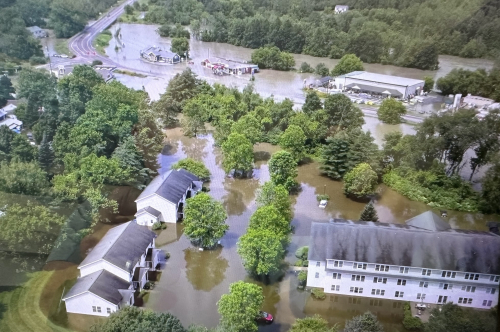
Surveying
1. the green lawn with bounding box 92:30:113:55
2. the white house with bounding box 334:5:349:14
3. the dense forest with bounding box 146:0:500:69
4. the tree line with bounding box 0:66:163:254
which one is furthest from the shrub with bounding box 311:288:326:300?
the green lawn with bounding box 92:30:113:55

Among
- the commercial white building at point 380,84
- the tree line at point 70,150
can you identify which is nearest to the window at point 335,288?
the tree line at point 70,150

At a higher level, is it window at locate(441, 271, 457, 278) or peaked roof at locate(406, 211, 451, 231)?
peaked roof at locate(406, 211, 451, 231)

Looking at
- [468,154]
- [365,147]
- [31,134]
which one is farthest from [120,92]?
[468,154]

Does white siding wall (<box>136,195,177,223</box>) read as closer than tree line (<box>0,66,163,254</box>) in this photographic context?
No

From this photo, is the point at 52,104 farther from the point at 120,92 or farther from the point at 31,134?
the point at 120,92

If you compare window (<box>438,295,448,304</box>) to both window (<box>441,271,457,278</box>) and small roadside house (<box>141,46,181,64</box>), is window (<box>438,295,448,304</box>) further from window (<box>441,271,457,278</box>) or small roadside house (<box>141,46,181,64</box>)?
small roadside house (<box>141,46,181,64</box>)
